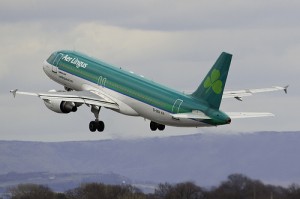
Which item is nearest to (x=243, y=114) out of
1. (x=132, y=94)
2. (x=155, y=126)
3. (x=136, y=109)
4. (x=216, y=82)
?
(x=216, y=82)

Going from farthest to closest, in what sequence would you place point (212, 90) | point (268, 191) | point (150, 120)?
point (268, 191) → point (150, 120) → point (212, 90)

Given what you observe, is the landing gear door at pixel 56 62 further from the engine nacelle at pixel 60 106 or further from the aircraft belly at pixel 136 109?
the engine nacelle at pixel 60 106

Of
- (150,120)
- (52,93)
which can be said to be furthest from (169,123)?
(52,93)

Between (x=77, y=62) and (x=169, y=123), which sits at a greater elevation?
(x=77, y=62)

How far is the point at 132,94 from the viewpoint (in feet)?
419

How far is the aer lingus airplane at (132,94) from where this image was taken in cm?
11900

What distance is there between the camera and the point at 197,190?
620ft

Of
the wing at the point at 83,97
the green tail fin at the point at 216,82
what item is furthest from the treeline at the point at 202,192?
the green tail fin at the point at 216,82

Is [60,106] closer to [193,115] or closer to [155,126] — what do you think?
[155,126]

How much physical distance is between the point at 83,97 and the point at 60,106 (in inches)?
99.4

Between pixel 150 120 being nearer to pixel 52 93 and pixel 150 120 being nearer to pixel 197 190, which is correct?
pixel 52 93

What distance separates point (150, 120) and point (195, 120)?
28.1 feet

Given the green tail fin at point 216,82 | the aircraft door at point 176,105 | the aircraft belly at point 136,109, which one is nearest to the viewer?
the green tail fin at point 216,82

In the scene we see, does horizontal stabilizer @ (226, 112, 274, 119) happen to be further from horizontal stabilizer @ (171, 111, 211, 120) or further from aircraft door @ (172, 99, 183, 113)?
aircraft door @ (172, 99, 183, 113)
